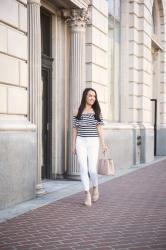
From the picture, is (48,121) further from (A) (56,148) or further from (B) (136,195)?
(B) (136,195)

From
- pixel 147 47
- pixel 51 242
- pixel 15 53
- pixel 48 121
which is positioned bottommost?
pixel 51 242

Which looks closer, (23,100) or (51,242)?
(51,242)

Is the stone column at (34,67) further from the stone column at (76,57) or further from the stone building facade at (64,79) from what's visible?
the stone column at (76,57)

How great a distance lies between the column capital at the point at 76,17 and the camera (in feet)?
38.2

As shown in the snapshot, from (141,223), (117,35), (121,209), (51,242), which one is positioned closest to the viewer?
(51,242)

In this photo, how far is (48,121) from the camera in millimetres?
11562

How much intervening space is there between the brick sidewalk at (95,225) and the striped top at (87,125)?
113cm

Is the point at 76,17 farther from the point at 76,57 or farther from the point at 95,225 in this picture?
the point at 95,225

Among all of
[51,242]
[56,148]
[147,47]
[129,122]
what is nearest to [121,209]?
[51,242]

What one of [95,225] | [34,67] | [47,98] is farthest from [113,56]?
[95,225]

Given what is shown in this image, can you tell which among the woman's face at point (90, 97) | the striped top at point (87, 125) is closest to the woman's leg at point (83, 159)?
the striped top at point (87, 125)

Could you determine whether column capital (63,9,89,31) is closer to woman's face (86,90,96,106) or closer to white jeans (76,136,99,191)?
woman's face (86,90,96,106)

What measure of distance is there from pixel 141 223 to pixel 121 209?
3.50ft

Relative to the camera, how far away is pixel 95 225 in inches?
251
